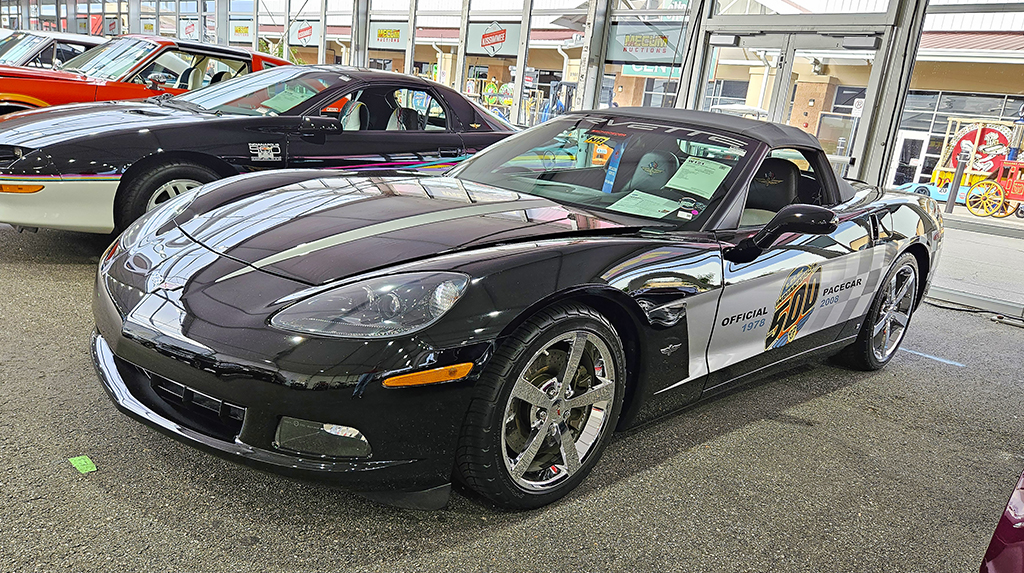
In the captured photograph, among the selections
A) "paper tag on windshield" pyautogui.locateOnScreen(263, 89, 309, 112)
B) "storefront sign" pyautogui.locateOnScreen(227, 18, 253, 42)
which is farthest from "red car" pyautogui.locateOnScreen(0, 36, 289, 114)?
"storefront sign" pyautogui.locateOnScreen(227, 18, 253, 42)

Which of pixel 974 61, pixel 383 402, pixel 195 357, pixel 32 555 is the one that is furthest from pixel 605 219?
pixel 974 61

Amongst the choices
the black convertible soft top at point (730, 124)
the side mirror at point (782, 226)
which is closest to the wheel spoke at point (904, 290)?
the black convertible soft top at point (730, 124)

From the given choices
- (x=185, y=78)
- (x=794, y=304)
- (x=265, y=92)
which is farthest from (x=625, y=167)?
(x=185, y=78)

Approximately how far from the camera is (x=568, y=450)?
2.41 metres

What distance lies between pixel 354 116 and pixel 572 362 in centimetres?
334

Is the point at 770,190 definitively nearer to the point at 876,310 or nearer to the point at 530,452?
the point at 876,310

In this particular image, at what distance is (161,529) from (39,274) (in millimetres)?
2833

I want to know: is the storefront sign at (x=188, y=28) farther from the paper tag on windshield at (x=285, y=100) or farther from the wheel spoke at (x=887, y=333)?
the wheel spoke at (x=887, y=333)

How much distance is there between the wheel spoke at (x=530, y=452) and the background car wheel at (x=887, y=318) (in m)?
2.21

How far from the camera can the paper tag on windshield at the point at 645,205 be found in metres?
2.89

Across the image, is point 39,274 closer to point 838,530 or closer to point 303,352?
point 303,352

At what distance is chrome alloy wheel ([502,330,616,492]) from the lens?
2.26 m

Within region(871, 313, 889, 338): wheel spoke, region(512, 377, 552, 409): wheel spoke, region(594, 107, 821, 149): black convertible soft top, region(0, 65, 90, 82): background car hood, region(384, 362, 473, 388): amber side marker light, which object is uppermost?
region(594, 107, 821, 149): black convertible soft top

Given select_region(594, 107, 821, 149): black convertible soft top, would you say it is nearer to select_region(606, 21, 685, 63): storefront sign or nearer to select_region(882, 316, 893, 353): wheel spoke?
select_region(882, 316, 893, 353): wheel spoke
